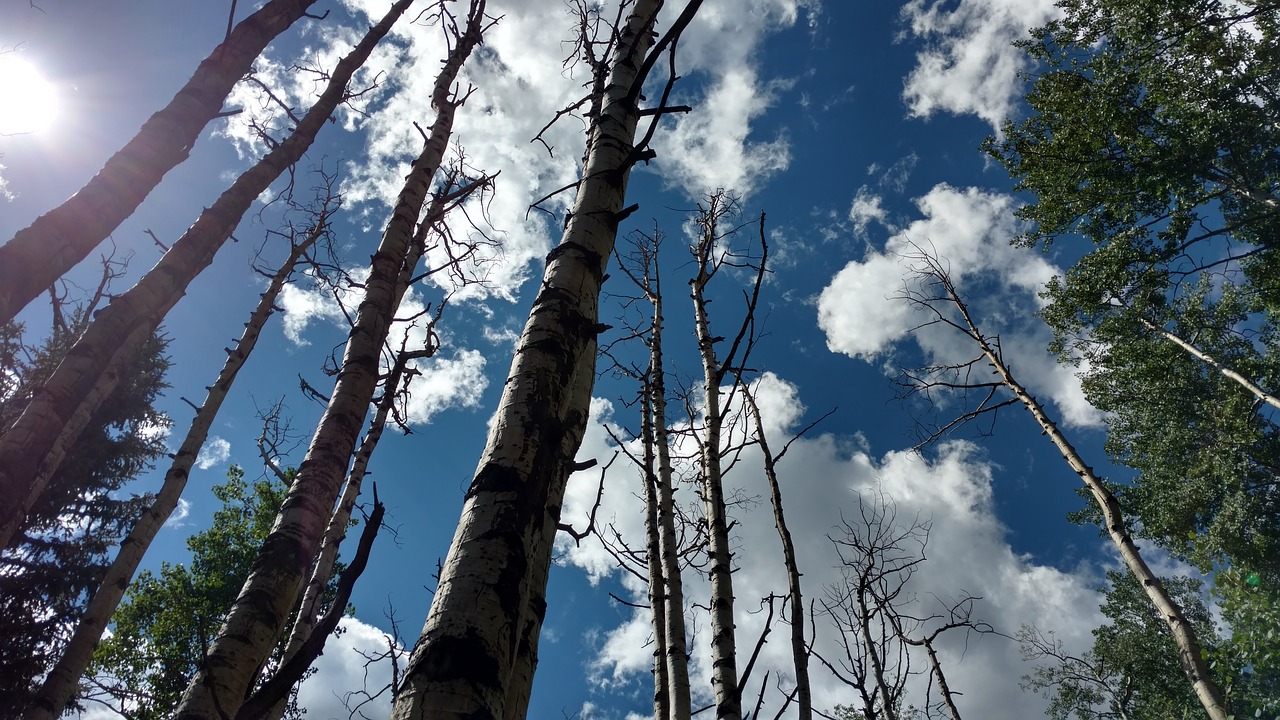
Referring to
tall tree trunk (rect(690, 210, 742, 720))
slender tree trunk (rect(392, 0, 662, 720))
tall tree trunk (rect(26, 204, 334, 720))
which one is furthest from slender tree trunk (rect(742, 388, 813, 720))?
tall tree trunk (rect(26, 204, 334, 720))

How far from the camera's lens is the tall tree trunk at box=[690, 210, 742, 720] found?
399 centimetres

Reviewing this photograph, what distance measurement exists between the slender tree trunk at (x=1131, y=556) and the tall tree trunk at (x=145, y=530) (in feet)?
32.9

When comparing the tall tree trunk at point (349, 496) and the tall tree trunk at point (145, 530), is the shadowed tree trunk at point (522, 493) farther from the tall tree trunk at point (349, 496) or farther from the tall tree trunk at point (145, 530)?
the tall tree trunk at point (145, 530)

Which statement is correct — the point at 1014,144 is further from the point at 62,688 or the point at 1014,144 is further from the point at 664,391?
the point at 62,688

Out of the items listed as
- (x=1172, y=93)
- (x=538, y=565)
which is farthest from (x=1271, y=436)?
(x=538, y=565)

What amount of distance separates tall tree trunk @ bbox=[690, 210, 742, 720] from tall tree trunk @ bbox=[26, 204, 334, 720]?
6124 millimetres

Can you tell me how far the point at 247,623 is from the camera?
2900 mm

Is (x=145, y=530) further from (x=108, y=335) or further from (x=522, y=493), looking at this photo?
(x=522, y=493)

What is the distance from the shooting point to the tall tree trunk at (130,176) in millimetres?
2908

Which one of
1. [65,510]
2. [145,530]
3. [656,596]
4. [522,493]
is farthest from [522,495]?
[65,510]

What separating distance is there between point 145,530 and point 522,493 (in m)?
8.03

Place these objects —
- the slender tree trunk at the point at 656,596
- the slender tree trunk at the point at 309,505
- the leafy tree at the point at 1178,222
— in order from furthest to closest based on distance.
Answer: the leafy tree at the point at 1178,222 → the slender tree trunk at the point at 656,596 → the slender tree trunk at the point at 309,505

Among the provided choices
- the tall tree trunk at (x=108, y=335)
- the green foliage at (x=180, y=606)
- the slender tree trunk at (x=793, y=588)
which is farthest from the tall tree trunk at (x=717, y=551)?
the green foliage at (x=180, y=606)

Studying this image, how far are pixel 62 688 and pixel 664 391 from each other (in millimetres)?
6581
